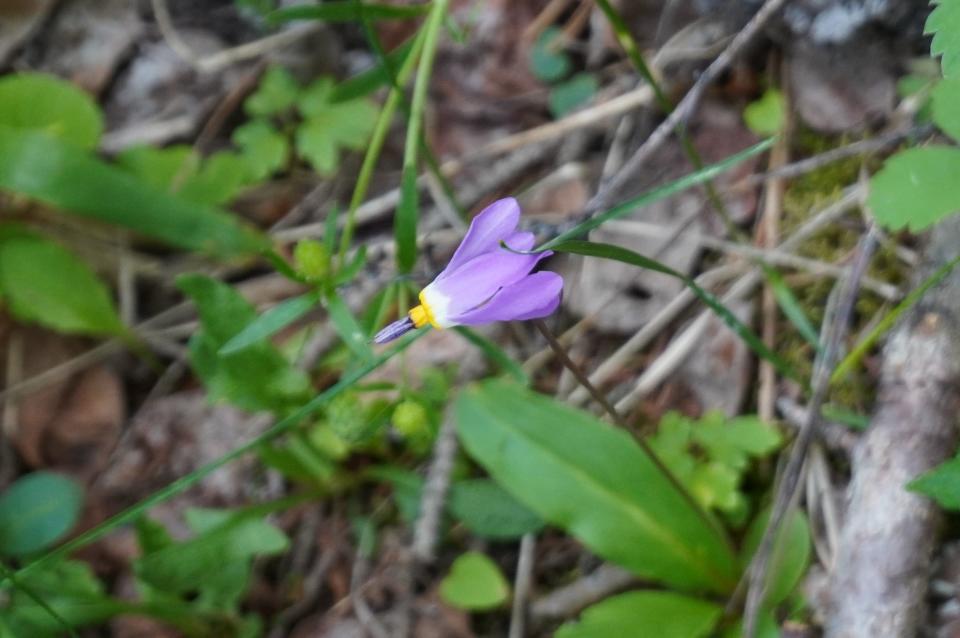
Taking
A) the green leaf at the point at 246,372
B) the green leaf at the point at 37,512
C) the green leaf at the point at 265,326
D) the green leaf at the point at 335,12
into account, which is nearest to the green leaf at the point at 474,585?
the green leaf at the point at 246,372

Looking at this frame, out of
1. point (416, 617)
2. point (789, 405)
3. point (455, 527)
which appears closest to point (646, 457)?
point (789, 405)

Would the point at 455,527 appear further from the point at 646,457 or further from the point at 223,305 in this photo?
the point at 223,305

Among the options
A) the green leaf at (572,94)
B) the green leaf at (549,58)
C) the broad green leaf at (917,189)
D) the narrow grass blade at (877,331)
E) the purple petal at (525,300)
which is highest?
the green leaf at (549,58)

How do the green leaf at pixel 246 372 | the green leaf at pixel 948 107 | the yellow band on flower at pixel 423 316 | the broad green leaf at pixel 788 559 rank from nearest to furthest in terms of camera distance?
the yellow band on flower at pixel 423 316 → the green leaf at pixel 948 107 → the broad green leaf at pixel 788 559 → the green leaf at pixel 246 372

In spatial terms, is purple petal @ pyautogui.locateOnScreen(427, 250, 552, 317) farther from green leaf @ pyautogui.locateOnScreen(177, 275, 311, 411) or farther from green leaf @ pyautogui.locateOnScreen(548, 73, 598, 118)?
green leaf @ pyautogui.locateOnScreen(548, 73, 598, 118)

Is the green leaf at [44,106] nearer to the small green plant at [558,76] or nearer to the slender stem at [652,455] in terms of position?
the small green plant at [558,76]

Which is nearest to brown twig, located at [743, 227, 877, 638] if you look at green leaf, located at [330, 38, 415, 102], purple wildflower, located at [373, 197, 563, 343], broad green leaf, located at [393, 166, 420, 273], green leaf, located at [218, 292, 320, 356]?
purple wildflower, located at [373, 197, 563, 343]
